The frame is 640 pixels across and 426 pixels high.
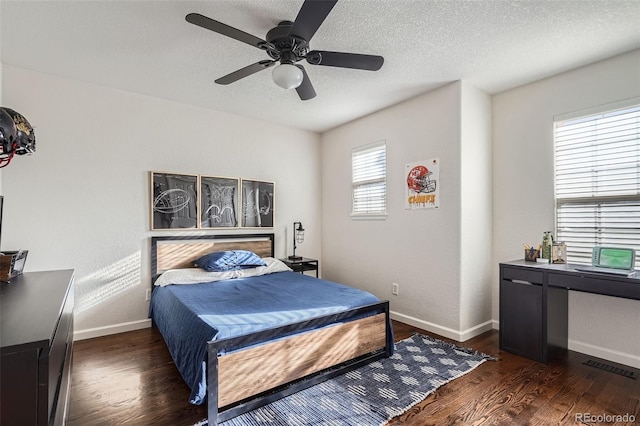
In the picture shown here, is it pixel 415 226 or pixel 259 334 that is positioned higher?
pixel 415 226

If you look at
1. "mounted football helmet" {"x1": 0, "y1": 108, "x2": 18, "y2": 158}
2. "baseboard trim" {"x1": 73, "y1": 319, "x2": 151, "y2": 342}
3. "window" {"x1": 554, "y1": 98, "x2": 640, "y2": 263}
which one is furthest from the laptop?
"baseboard trim" {"x1": 73, "y1": 319, "x2": 151, "y2": 342}

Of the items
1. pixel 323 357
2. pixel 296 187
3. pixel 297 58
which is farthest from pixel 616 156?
pixel 296 187

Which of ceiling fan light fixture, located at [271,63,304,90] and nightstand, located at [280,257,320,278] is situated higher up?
ceiling fan light fixture, located at [271,63,304,90]

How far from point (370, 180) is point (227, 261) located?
2.10m

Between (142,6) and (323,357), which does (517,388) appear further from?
(142,6)

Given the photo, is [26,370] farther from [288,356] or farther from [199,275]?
[199,275]

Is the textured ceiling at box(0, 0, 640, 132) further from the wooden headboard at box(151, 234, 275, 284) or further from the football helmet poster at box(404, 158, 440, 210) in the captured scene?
the wooden headboard at box(151, 234, 275, 284)

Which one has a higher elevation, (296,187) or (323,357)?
(296,187)

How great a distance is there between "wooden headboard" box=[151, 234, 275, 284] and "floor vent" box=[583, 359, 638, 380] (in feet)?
11.9

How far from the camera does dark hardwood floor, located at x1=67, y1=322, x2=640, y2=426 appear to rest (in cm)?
196

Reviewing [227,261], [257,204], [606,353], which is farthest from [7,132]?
[606,353]

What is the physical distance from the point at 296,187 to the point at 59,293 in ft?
11.0

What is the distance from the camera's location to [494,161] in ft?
11.6

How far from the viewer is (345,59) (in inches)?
86.5
